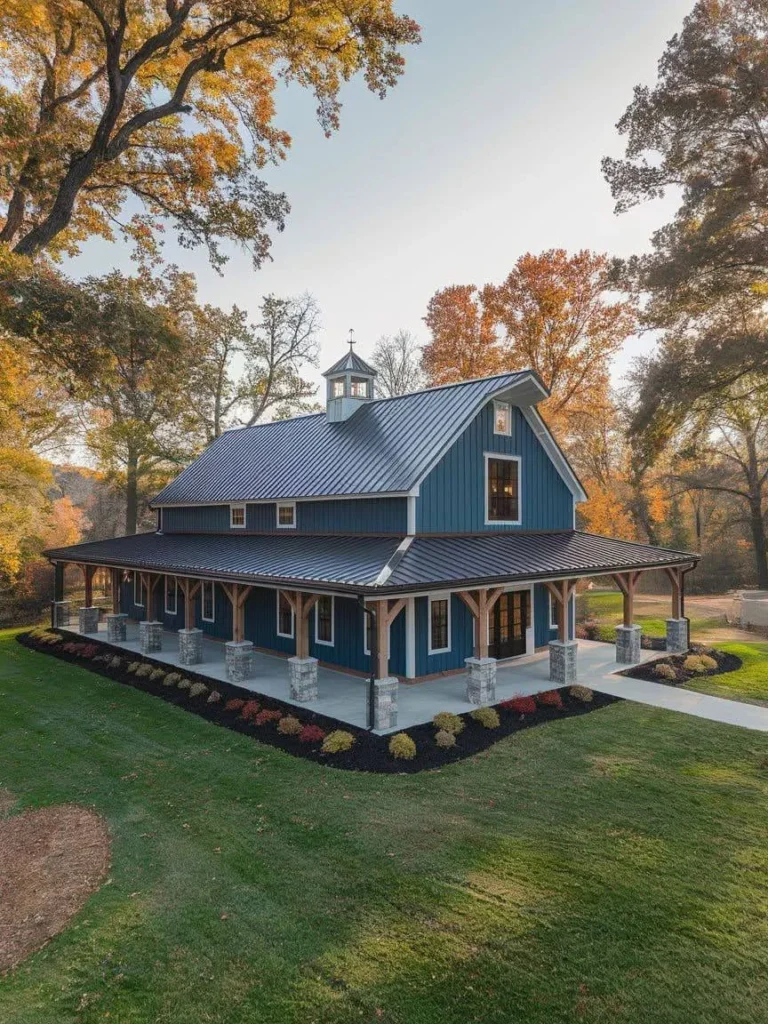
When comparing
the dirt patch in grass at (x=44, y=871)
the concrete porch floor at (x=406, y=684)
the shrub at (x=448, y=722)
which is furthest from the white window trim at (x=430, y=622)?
the dirt patch in grass at (x=44, y=871)

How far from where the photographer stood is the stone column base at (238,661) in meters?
13.5

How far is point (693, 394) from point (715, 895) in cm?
1512

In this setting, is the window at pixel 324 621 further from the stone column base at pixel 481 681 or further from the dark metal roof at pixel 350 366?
the dark metal roof at pixel 350 366

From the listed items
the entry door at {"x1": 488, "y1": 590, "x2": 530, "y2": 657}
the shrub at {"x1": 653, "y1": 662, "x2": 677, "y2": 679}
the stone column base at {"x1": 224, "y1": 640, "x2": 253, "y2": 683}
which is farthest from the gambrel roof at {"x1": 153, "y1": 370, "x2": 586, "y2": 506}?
the shrub at {"x1": 653, "y1": 662, "x2": 677, "y2": 679}

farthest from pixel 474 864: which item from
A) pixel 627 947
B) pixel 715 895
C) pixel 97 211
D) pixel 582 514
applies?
pixel 582 514

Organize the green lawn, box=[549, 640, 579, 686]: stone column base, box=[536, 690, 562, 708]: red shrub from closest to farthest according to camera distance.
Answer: the green lawn
box=[536, 690, 562, 708]: red shrub
box=[549, 640, 579, 686]: stone column base

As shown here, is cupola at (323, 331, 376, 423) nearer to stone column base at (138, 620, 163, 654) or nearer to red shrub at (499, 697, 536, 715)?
stone column base at (138, 620, 163, 654)

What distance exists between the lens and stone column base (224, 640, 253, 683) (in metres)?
13.5

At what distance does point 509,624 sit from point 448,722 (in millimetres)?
5610

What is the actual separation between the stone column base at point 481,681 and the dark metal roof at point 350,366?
1013 cm

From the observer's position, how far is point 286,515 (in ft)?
54.8

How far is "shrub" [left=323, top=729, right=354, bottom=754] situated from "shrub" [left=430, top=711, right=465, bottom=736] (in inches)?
62.0

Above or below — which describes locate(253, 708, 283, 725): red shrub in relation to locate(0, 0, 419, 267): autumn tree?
below

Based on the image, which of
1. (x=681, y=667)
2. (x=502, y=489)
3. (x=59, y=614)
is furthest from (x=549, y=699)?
(x=59, y=614)
